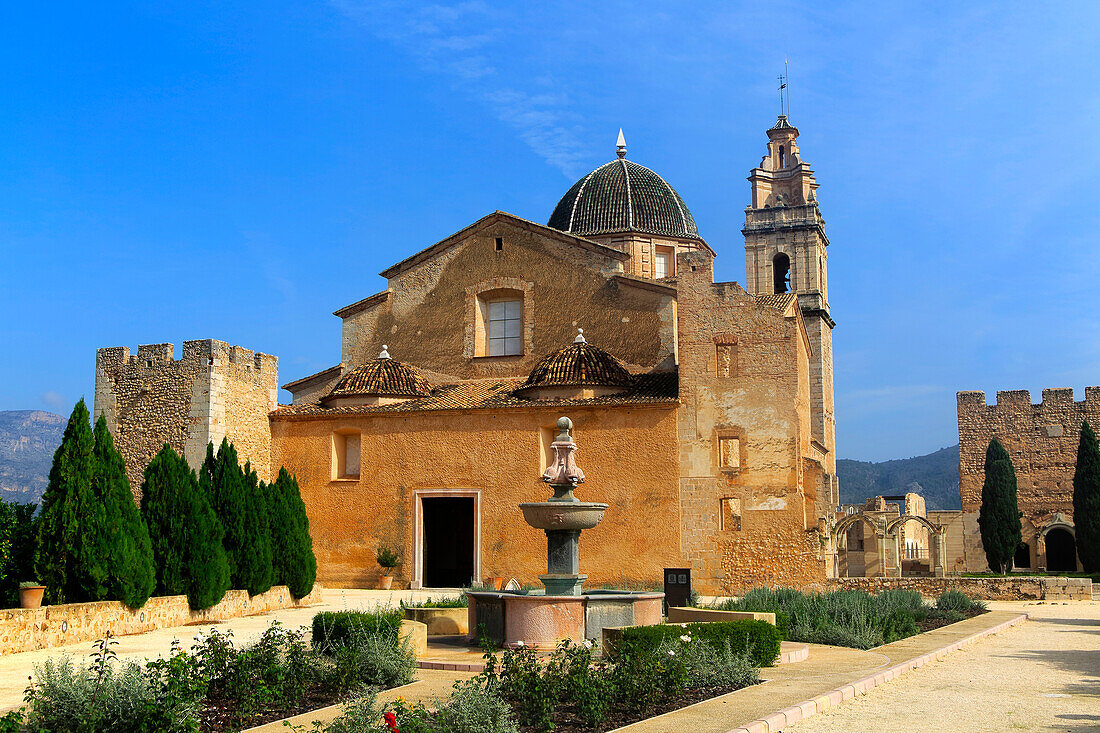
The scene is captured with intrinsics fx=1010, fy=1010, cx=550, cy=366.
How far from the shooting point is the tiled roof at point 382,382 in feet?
86.4

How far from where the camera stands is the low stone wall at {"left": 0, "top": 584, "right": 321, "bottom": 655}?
1380 centimetres

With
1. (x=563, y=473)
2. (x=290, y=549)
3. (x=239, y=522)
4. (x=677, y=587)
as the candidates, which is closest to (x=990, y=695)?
(x=563, y=473)

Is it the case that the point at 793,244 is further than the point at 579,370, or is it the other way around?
the point at 793,244

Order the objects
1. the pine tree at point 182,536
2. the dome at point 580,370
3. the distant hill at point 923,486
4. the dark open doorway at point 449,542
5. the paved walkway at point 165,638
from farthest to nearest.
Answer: the distant hill at point 923,486, the dark open doorway at point 449,542, the dome at point 580,370, the pine tree at point 182,536, the paved walkway at point 165,638

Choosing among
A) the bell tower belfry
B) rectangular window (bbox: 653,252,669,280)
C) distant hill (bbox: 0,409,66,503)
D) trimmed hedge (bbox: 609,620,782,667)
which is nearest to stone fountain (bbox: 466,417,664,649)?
trimmed hedge (bbox: 609,620,782,667)

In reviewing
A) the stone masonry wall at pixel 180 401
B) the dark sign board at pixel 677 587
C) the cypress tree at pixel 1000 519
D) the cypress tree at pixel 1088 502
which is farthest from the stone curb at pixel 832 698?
the cypress tree at pixel 1088 502

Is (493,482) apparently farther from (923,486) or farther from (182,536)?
(923,486)

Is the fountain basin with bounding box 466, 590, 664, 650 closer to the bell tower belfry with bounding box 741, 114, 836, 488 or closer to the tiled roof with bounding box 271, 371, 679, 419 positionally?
the tiled roof with bounding box 271, 371, 679, 419

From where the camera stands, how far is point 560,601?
12711 mm

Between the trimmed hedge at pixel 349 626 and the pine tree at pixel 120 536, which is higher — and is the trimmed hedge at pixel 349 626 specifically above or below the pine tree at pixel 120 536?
below

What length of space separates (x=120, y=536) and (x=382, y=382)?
10.8m

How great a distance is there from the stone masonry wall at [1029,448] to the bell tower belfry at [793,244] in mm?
12456

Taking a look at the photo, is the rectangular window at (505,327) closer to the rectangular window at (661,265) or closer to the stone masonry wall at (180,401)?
the stone masonry wall at (180,401)

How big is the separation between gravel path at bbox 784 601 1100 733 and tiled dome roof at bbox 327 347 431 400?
51.5 feet
